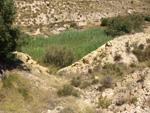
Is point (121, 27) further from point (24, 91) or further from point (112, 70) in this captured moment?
point (24, 91)

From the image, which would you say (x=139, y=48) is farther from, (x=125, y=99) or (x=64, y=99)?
(x=64, y=99)

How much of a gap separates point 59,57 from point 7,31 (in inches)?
206

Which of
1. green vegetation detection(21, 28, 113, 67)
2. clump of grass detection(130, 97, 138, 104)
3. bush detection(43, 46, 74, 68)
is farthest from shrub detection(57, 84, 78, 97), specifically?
green vegetation detection(21, 28, 113, 67)

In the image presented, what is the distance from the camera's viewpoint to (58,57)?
10.8 m

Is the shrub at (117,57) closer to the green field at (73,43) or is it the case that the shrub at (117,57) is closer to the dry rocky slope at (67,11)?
the green field at (73,43)

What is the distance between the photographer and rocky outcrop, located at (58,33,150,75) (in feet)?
33.0

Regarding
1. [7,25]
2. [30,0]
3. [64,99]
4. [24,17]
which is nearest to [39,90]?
[64,99]

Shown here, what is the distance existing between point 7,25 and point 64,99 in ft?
9.54

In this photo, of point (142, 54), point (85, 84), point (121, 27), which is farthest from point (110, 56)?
point (121, 27)

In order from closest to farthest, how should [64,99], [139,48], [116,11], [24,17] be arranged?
[64,99] → [139,48] → [24,17] → [116,11]

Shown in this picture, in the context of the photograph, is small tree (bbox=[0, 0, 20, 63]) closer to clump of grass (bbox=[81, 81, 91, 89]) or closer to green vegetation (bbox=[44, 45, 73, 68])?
clump of grass (bbox=[81, 81, 91, 89])

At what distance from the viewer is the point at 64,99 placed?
229 inches

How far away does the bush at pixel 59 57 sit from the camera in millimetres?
10781

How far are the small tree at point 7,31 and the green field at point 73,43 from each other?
480 centimetres
